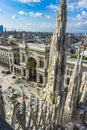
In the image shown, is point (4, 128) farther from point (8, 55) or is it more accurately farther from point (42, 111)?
point (8, 55)

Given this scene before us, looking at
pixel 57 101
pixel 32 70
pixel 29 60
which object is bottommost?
pixel 32 70

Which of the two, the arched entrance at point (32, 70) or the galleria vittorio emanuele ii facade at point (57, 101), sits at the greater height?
the galleria vittorio emanuele ii facade at point (57, 101)

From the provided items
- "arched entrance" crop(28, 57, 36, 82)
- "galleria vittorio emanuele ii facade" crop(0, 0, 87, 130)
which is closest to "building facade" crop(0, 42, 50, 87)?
"arched entrance" crop(28, 57, 36, 82)

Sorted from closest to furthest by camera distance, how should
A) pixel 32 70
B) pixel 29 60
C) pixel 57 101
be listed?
pixel 57 101
pixel 29 60
pixel 32 70

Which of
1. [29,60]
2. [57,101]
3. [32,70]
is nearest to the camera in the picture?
[57,101]

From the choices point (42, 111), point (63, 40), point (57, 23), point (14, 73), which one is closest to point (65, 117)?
point (42, 111)

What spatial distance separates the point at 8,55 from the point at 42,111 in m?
55.9

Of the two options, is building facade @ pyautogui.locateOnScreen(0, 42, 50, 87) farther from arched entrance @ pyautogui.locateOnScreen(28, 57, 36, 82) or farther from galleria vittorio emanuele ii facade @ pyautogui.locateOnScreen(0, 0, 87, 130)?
galleria vittorio emanuele ii facade @ pyautogui.locateOnScreen(0, 0, 87, 130)

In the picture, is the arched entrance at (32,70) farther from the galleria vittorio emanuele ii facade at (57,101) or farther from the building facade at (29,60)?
the galleria vittorio emanuele ii facade at (57,101)

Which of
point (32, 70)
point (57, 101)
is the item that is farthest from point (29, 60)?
point (57, 101)

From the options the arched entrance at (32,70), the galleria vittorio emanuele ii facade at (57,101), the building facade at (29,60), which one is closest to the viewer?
the galleria vittorio emanuele ii facade at (57,101)

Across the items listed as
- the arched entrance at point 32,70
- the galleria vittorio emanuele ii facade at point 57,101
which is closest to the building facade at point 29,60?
the arched entrance at point 32,70

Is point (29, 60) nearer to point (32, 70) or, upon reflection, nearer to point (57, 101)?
point (32, 70)

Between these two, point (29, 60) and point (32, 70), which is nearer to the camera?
point (29, 60)
